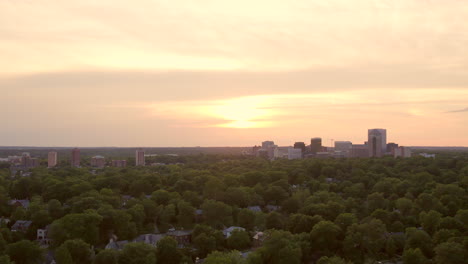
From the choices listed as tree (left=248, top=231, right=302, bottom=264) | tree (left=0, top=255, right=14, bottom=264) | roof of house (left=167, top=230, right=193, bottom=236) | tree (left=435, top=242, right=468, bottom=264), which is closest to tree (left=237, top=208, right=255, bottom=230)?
roof of house (left=167, top=230, right=193, bottom=236)

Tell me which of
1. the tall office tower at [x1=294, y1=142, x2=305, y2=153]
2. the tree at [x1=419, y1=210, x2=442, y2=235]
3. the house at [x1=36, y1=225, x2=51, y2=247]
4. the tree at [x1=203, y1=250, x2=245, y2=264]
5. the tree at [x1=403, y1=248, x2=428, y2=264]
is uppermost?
the tall office tower at [x1=294, y1=142, x2=305, y2=153]

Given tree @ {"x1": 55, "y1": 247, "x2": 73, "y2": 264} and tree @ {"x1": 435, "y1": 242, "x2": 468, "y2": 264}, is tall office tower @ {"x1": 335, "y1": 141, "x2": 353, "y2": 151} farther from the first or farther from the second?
tree @ {"x1": 55, "y1": 247, "x2": 73, "y2": 264}

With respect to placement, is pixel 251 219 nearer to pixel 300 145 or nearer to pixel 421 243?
pixel 421 243

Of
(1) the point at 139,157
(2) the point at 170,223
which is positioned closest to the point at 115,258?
(2) the point at 170,223

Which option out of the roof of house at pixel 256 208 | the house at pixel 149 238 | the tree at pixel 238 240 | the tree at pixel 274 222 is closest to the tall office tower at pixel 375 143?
the roof of house at pixel 256 208

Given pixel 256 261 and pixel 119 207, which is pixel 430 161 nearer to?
pixel 119 207

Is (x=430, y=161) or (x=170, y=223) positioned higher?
(x=430, y=161)

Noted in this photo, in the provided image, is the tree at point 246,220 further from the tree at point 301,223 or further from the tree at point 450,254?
the tree at point 450,254
